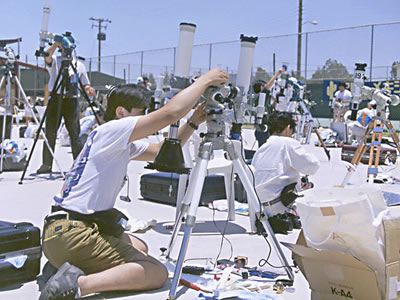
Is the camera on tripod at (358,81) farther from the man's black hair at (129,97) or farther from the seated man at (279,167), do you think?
the man's black hair at (129,97)

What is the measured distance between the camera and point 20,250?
9.50 feet

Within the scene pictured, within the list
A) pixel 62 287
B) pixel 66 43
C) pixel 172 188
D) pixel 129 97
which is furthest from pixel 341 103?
pixel 62 287

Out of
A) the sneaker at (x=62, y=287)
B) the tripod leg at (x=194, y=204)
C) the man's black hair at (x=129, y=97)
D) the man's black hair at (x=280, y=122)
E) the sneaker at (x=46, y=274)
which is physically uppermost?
the man's black hair at (x=129, y=97)

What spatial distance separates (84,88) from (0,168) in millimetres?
1848

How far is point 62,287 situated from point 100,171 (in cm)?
65

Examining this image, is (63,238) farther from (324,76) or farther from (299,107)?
(324,76)

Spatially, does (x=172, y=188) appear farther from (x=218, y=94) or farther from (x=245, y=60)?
(x=218, y=94)

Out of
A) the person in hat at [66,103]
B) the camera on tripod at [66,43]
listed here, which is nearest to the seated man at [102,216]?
the camera on tripod at [66,43]

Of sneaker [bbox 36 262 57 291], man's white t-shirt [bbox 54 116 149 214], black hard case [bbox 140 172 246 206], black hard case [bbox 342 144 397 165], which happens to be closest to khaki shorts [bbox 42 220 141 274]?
man's white t-shirt [bbox 54 116 149 214]

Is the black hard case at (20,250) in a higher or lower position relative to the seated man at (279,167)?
lower

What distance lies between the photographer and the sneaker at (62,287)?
248cm

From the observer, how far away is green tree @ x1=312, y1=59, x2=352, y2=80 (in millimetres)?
18886

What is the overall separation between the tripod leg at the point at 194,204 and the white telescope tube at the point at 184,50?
0.50 meters

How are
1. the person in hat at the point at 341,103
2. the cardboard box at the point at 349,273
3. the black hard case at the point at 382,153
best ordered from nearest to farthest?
the cardboard box at the point at 349,273 → the black hard case at the point at 382,153 → the person in hat at the point at 341,103
